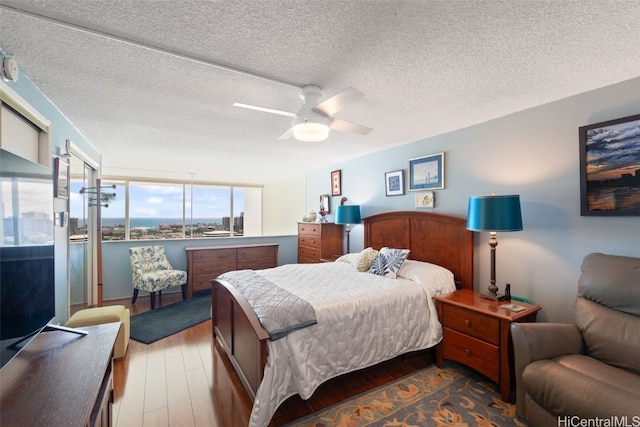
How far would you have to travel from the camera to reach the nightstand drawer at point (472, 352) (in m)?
2.12

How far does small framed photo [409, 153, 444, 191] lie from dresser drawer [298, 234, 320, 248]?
1812 mm

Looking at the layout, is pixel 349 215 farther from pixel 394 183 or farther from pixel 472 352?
pixel 472 352

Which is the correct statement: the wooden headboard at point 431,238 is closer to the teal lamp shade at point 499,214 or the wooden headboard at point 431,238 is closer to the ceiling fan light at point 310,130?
the teal lamp shade at point 499,214

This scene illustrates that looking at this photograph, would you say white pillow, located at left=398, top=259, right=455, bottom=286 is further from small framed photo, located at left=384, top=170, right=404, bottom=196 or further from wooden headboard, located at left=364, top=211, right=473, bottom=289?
small framed photo, located at left=384, top=170, right=404, bottom=196

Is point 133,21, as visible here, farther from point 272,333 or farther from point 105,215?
point 105,215

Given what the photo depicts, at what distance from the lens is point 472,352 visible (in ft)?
7.43

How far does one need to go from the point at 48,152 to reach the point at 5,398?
2068 millimetres

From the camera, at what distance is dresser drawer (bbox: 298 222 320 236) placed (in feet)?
15.3

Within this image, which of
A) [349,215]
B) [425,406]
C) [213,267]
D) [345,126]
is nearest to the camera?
[425,406]

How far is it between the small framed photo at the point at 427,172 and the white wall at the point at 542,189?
9 centimetres

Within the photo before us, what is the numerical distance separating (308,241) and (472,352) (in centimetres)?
309

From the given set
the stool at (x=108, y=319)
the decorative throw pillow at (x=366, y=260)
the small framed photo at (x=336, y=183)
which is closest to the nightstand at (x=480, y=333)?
the decorative throw pillow at (x=366, y=260)

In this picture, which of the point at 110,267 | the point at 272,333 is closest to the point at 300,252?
the point at 110,267

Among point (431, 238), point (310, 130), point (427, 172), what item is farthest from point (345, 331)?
point (427, 172)
